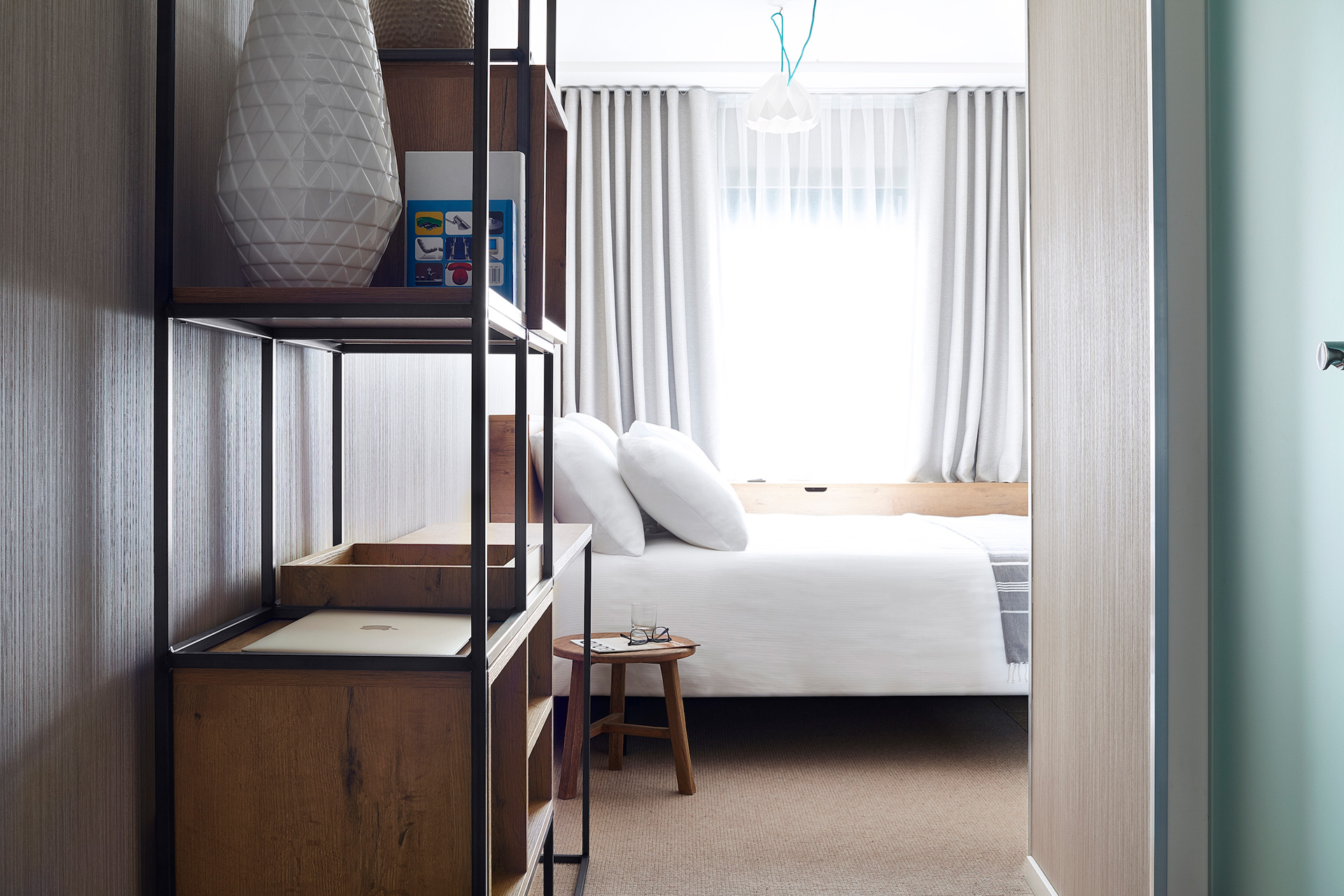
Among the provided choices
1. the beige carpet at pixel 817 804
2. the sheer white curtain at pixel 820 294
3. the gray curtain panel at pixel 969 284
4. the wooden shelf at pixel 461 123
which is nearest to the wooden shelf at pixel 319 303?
the wooden shelf at pixel 461 123

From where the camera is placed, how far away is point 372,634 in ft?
3.34

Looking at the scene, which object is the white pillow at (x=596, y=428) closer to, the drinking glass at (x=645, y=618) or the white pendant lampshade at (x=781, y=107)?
the drinking glass at (x=645, y=618)

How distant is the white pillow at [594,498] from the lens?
2498 millimetres

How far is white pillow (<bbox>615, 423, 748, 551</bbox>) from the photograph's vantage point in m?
2.56

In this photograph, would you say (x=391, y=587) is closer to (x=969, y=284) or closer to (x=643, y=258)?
(x=643, y=258)

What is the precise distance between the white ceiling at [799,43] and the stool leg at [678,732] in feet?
8.88

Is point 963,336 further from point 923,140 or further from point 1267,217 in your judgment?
point 1267,217

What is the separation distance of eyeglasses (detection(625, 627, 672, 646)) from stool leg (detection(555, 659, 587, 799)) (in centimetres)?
15

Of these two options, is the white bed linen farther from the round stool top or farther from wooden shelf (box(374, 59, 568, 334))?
wooden shelf (box(374, 59, 568, 334))

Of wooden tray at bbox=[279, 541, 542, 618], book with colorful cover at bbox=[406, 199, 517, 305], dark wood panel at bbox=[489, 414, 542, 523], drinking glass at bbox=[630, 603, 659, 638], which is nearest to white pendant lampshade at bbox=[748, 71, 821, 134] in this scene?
dark wood panel at bbox=[489, 414, 542, 523]

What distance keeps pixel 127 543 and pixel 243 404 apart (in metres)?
0.26

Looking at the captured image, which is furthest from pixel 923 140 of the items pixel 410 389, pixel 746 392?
pixel 410 389

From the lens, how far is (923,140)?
4.45m

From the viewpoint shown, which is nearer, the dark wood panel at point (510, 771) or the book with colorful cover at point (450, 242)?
the book with colorful cover at point (450, 242)
